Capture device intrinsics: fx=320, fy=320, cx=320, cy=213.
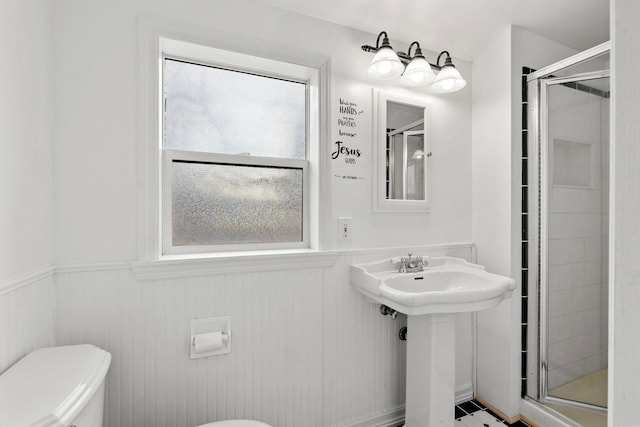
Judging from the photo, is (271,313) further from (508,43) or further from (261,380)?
(508,43)

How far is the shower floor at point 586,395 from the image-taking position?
1.68 m

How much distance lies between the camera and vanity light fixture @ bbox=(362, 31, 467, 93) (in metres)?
1.61

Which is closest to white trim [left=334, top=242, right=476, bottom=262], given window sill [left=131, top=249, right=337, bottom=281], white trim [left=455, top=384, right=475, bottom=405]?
window sill [left=131, top=249, right=337, bottom=281]

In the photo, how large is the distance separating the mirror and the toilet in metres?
1.41

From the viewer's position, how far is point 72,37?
1.25 meters

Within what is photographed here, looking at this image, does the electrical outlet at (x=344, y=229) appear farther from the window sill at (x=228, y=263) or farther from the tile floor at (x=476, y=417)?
the tile floor at (x=476, y=417)

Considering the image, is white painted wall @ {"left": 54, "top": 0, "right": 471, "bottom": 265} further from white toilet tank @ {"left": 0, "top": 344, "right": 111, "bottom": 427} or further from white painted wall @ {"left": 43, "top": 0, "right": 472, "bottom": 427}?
white toilet tank @ {"left": 0, "top": 344, "right": 111, "bottom": 427}

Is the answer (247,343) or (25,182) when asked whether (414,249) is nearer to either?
(247,343)

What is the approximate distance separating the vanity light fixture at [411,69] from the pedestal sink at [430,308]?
987 mm

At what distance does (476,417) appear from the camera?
1.87 m

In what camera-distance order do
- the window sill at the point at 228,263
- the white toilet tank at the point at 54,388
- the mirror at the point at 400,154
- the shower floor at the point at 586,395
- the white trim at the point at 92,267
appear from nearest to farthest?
the white toilet tank at the point at 54,388 → the white trim at the point at 92,267 → the window sill at the point at 228,263 → the shower floor at the point at 586,395 → the mirror at the point at 400,154

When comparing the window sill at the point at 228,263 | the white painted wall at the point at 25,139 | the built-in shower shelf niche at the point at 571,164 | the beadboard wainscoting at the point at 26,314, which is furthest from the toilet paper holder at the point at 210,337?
the built-in shower shelf niche at the point at 571,164

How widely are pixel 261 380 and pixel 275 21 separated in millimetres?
1735

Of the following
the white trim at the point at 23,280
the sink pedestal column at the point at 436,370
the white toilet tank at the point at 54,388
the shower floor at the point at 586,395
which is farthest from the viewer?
the shower floor at the point at 586,395
